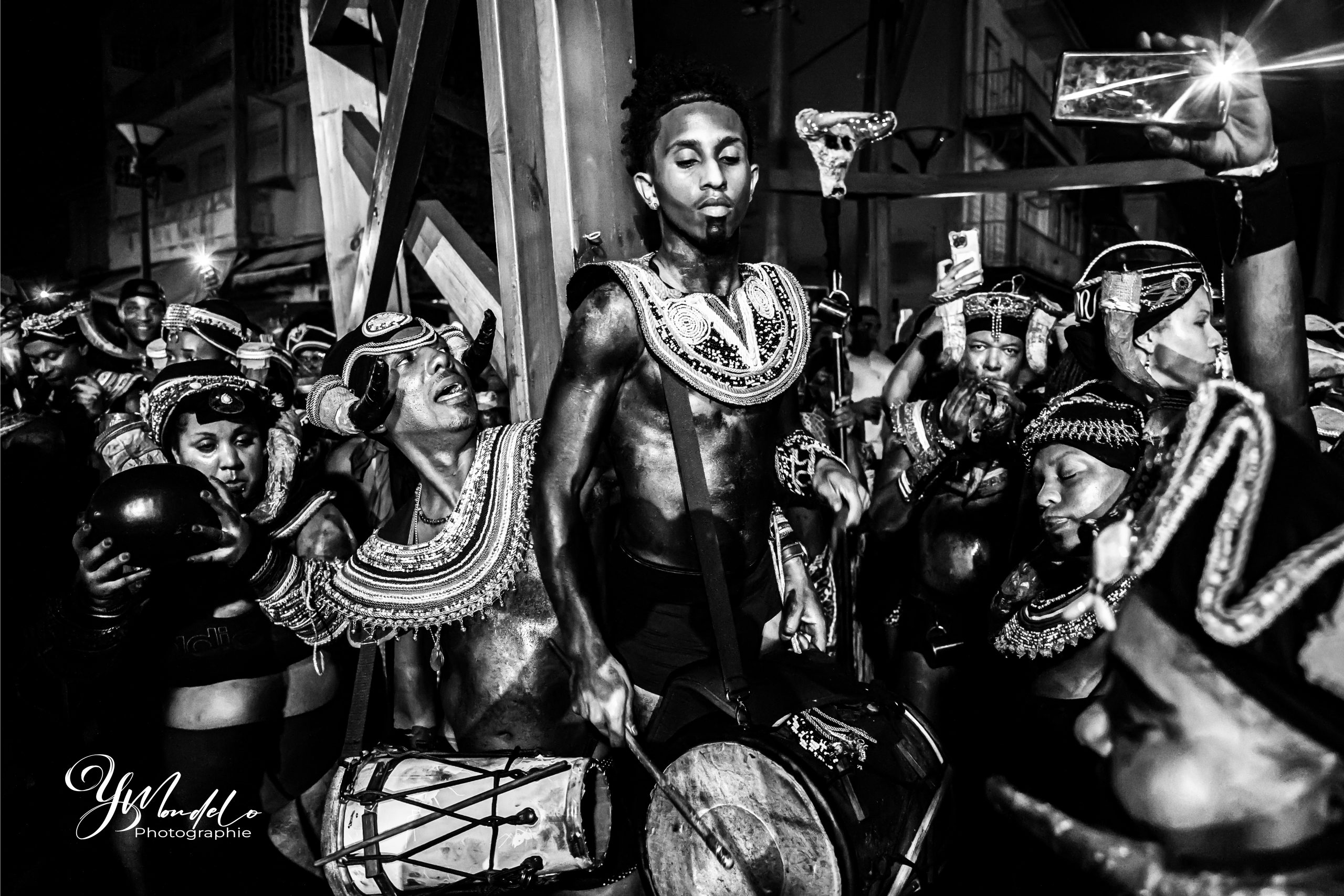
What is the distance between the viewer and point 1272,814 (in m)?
1.13

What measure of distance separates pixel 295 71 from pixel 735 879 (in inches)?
768

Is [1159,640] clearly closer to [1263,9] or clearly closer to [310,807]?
[1263,9]

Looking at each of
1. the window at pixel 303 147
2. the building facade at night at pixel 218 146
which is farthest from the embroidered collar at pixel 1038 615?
the window at pixel 303 147

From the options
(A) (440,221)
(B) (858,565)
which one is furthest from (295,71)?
(B) (858,565)

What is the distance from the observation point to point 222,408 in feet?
10.8

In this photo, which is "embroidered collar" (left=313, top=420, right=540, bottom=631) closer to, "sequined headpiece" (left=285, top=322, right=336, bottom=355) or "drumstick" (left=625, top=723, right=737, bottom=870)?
"drumstick" (left=625, top=723, right=737, bottom=870)

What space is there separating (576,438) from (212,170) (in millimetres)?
20909

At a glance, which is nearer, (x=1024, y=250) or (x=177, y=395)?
(x=177, y=395)

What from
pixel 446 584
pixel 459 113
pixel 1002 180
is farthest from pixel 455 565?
pixel 1002 180

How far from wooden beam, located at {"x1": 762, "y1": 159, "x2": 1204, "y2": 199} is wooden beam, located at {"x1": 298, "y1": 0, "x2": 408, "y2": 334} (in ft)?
9.58

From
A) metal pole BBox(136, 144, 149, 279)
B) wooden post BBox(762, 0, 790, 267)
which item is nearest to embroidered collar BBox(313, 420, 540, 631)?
wooden post BBox(762, 0, 790, 267)

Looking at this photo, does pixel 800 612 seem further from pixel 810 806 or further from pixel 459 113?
pixel 459 113

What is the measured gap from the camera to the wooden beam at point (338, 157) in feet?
15.6

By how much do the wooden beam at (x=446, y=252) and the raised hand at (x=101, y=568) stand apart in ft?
4.37
